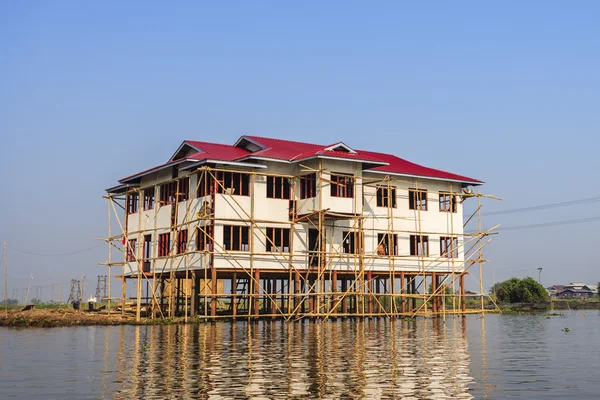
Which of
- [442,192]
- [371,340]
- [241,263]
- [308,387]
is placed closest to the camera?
[308,387]

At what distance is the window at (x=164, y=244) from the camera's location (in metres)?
45.9

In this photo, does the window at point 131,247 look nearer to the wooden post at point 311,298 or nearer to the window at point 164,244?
the window at point 164,244

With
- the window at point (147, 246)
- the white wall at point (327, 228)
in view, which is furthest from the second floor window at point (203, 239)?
the window at point (147, 246)

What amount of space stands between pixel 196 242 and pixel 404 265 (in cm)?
1454

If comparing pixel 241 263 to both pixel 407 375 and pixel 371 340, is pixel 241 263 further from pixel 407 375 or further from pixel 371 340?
pixel 407 375

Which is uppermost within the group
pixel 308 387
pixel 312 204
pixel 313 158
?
pixel 313 158

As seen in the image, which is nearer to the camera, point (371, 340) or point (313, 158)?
point (371, 340)

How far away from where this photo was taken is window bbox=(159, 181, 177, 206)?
45.6 meters

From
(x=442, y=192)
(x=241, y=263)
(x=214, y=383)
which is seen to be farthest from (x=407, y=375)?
(x=442, y=192)

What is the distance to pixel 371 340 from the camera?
27.8m

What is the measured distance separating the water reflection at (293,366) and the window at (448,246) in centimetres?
2181

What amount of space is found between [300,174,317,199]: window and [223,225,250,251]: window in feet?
13.8

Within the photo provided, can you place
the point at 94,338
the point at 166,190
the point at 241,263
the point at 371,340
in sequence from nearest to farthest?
the point at 371,340, the point at 94,338, the point at 241,263, the point at 166,190

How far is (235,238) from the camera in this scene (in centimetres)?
4509
